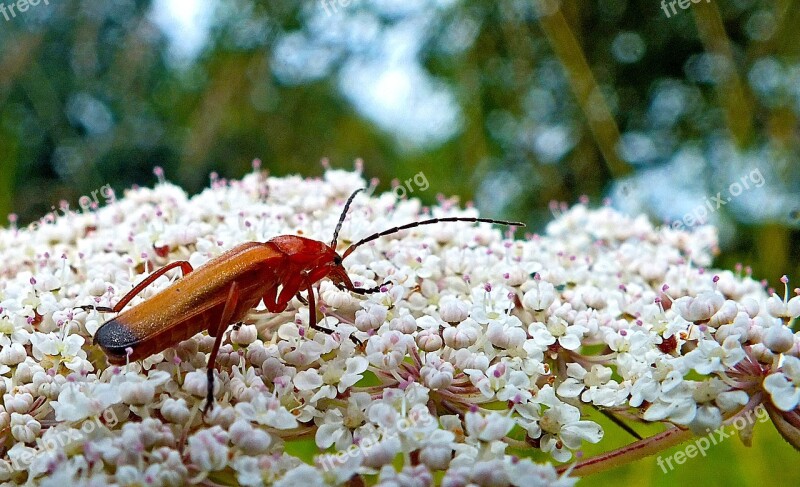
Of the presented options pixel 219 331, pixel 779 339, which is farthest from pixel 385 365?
pixel 779 339

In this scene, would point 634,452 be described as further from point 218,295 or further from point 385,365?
point 218,295

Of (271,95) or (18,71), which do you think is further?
(271,95)

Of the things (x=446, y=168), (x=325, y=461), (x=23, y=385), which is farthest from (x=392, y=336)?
(x=446, y=168)

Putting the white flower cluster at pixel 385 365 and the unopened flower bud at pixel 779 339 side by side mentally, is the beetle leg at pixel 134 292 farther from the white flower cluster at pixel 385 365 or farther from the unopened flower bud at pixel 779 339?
the unopened flower bud at pixel 779 339

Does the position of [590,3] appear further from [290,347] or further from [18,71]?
[290,347]

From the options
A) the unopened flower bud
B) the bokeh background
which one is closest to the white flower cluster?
the unopened flower bud
